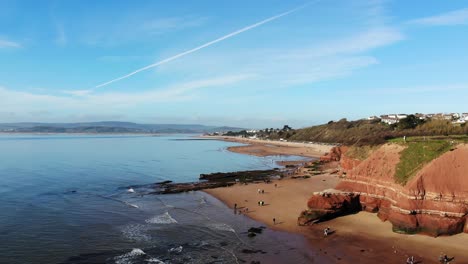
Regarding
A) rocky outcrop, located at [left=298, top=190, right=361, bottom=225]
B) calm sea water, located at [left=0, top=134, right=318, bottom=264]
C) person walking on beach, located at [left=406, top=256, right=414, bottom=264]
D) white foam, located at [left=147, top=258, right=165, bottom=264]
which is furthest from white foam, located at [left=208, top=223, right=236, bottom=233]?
person walking on beach, located at [left=406, top=256, right=414, bottom=264]

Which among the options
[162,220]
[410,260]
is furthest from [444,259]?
[162,220]

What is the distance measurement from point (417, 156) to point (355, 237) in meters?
8.46

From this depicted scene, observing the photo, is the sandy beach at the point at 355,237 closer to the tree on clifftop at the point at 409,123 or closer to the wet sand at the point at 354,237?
the wet sand at the point at 354,237

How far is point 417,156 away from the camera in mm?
29516

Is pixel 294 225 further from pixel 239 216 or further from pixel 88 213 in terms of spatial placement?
pixel 88 213

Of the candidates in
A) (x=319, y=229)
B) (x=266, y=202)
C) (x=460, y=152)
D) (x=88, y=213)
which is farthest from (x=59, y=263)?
(x=460, y=152)

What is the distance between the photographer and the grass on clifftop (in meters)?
28.5

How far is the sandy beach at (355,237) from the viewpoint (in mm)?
23656

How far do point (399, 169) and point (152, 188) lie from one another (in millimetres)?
33135

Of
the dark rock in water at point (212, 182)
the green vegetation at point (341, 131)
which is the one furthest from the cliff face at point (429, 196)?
the green vegetation at point (341, 131)

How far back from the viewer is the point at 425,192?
86.7ft

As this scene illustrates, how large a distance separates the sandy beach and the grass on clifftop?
14.0 feet

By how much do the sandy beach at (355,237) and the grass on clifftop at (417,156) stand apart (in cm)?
427

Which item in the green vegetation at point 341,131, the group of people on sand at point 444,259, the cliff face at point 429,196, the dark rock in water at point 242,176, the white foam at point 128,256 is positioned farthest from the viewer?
the green vegetation at point 341,131
